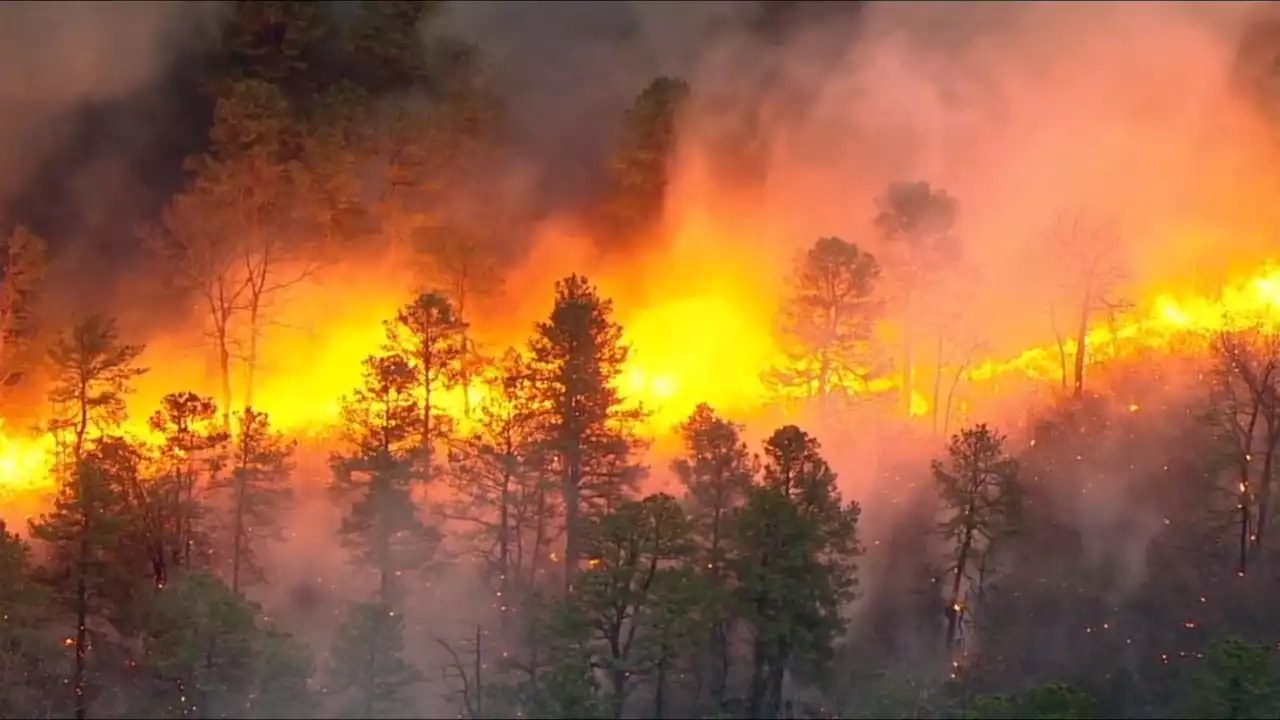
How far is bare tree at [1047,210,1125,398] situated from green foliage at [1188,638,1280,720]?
239 inches

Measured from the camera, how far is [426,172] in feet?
79.5

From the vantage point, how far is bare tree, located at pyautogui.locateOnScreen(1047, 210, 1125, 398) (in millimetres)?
19344

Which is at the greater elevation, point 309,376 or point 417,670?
point 309,376

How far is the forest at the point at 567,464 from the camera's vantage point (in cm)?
1552

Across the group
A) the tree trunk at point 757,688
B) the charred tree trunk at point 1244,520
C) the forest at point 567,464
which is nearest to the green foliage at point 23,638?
the forest at point 567,464

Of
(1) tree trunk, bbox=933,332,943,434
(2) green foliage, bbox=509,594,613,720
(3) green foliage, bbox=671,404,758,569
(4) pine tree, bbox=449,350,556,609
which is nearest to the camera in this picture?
(2) green foliage, bbox=509,594,613,720

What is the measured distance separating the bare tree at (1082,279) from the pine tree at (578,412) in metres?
6.30

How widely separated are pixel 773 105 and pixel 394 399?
1182 cm

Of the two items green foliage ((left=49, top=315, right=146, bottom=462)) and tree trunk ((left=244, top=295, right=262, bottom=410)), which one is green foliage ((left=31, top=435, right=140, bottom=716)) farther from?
tree trunk ((left=244, top=295, right=262, bottom=410))

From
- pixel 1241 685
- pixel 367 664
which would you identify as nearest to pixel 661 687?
pixel 367 664

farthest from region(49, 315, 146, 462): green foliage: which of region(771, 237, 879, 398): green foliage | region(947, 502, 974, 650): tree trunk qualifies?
region(947, 502, 974, 650): tree trunk

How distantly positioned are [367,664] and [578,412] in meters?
4.13

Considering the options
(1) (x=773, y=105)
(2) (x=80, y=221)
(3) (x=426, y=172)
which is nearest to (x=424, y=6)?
(3) (x=426, y=172)

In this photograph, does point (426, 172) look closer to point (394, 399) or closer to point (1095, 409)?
point (394, 399)
